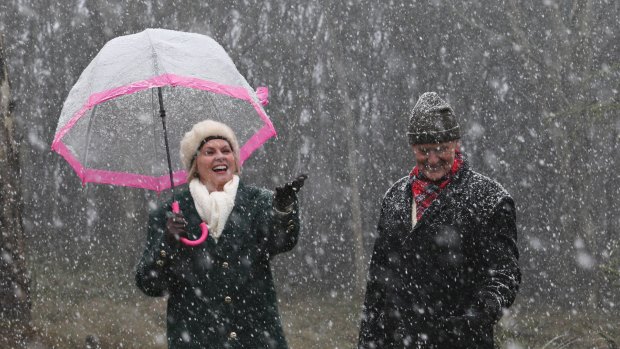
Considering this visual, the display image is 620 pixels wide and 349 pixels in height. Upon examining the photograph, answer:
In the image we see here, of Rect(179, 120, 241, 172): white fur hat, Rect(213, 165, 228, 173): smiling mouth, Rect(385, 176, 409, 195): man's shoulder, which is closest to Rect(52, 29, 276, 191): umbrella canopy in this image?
Rect(179, 120, 241, 172): white fur hat

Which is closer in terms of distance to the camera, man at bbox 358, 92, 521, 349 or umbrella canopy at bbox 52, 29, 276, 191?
man at bbox 358, 92, 521, 349

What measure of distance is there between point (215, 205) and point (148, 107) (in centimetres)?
90

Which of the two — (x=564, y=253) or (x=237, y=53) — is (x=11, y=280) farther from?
(x=564, y=253)

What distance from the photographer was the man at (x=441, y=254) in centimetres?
301

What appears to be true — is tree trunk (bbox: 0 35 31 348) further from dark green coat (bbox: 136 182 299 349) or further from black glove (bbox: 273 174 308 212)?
black glove (bbox: 273 174 308 212)

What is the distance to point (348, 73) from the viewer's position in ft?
58.1

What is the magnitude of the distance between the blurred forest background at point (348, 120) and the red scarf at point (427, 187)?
38.4 feet

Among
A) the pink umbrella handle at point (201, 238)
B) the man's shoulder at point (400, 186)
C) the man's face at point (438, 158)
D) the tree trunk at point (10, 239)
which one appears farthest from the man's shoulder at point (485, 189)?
the tree trunk at point (10, 239)

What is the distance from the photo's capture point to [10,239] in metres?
7.91

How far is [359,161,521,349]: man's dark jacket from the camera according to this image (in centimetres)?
299

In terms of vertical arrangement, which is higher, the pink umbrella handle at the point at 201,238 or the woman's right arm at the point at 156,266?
the pink umbrella handle at the point at 201,238

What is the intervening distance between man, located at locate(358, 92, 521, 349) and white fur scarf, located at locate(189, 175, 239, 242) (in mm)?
715

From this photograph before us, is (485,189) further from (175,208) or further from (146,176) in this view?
(146,176)

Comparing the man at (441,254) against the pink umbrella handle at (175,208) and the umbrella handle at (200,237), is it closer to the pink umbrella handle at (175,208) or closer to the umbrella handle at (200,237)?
the umbrella handle at (200,237)
